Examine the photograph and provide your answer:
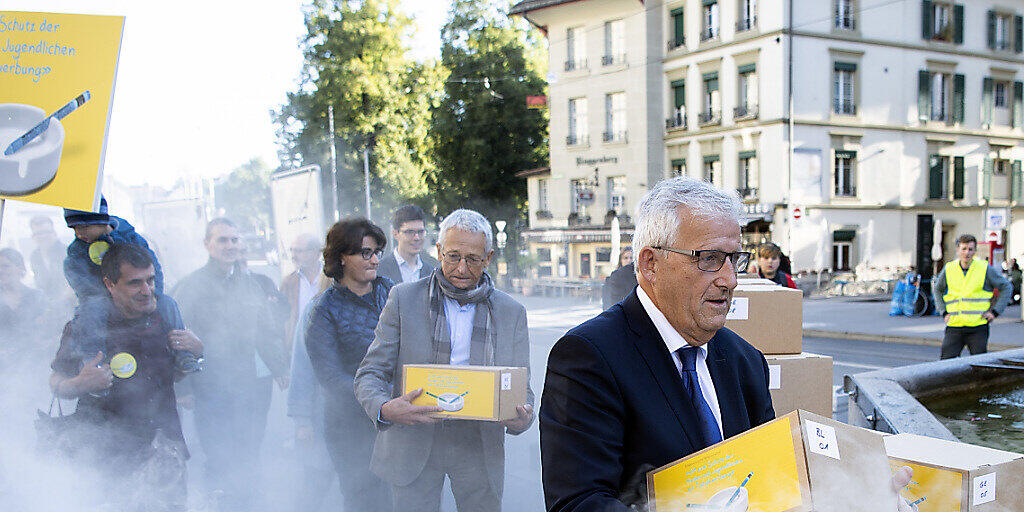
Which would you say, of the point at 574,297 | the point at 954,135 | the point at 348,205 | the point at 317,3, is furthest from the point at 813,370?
the point at 954,135

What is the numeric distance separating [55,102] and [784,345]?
343 cm

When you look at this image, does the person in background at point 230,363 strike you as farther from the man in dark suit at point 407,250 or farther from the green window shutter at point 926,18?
the green window shutter at point 926,18

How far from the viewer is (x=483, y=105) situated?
33875 mm

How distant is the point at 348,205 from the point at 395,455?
2017 cm

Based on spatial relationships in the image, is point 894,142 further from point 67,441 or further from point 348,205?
point 67,441

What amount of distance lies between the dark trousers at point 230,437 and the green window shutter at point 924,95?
28694mm

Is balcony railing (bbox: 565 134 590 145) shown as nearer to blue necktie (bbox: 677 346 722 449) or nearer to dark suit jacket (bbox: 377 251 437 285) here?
dark suit jacket (bbox: 377 251 437 285)

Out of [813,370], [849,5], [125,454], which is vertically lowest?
[125,454]

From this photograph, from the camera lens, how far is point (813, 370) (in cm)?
336

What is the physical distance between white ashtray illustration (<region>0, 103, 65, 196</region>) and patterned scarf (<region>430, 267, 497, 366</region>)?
1546mm

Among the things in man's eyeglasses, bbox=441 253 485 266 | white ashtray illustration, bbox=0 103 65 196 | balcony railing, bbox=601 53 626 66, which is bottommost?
man's eyeglasses, bbox=441 253 485 266

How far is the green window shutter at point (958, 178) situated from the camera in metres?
27.6

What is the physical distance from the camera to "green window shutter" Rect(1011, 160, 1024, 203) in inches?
1156

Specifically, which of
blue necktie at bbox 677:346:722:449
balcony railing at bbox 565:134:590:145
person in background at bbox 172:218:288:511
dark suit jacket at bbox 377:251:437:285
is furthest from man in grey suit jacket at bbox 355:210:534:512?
balcony railing at bbox 565:134:590:145
